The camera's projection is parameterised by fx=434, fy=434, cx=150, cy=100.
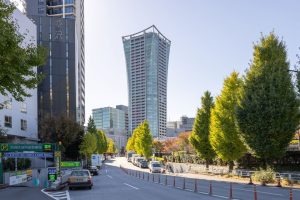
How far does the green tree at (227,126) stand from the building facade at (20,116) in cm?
2753

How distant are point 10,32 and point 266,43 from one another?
30.0 meters

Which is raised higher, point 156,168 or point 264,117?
point 264,117

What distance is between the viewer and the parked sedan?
3208 cm

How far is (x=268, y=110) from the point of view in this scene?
36500mm

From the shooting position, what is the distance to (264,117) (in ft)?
121

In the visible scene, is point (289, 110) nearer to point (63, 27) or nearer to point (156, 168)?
point (156, 168)

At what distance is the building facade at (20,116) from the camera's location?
60763mm

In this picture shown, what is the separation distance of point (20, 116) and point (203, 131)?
2804 centimetres

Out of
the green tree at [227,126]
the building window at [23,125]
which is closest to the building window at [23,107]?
the building window at [23,125]

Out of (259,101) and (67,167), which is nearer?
(259,101)

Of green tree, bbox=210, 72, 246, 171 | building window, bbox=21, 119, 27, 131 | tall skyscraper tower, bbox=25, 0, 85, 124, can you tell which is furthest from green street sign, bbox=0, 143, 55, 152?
tall skyscraper tower, bbox=25, 0, 85, 124

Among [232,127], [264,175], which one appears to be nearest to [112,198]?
[264,175]

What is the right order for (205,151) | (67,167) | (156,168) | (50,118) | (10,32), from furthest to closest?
(50,118) → (156,168) → (205,151) → (67,167) → (10,32)

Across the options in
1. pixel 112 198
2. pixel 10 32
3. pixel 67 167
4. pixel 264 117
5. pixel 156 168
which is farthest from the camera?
pixel 156 168
